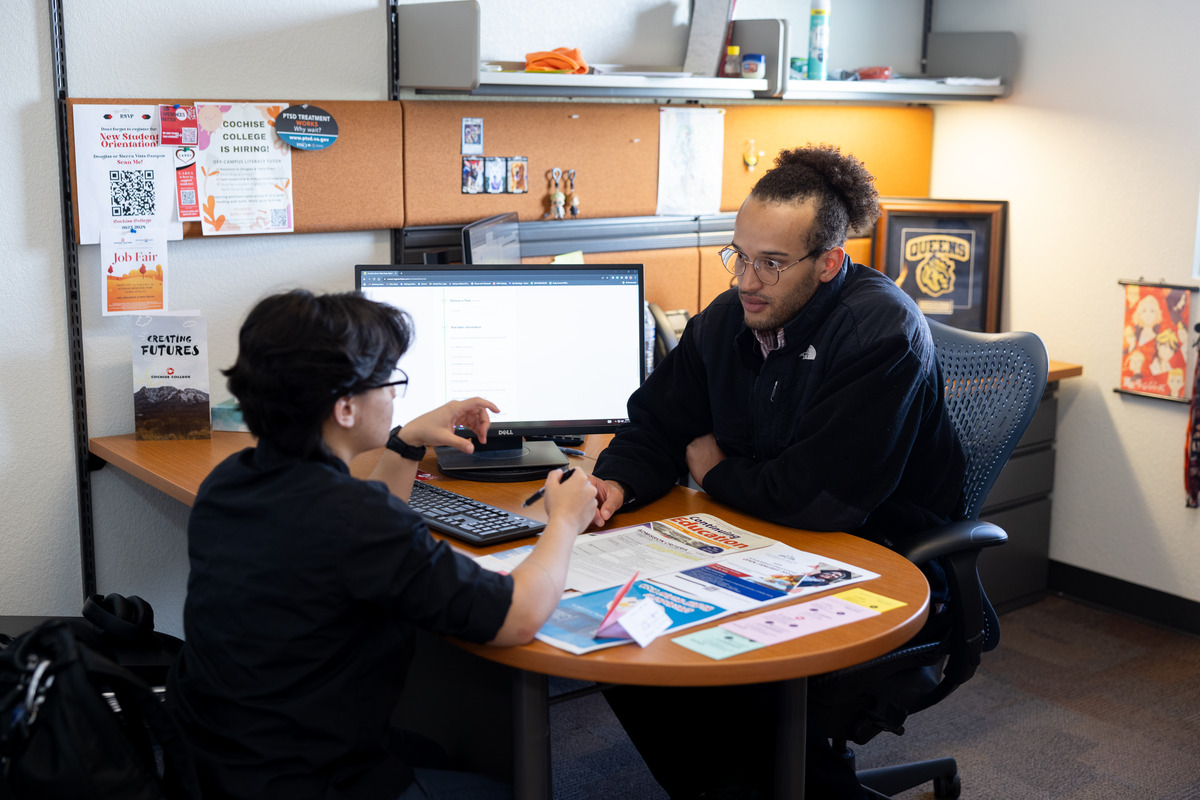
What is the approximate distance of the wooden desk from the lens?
3.97 ft

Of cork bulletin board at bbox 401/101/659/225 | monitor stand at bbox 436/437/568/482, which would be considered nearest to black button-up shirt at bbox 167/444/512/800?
monitor stand at bbox 436/437/568/482

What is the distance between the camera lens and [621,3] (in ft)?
9.18

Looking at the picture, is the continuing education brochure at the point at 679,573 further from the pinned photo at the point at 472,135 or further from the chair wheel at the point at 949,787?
the pinned photo at the point at 472,135

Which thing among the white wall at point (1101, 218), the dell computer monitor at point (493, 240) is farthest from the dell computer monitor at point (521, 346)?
the white wall at point (1101, 218)

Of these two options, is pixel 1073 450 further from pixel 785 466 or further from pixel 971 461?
pixel 785 466

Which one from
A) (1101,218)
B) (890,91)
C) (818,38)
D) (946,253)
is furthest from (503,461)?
(1101,218)

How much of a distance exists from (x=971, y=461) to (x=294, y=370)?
1.30 meters

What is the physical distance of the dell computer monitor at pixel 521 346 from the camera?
6.55 ft

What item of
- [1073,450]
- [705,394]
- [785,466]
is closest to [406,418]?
[705,394]

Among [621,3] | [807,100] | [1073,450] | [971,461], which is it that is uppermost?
[621,3]

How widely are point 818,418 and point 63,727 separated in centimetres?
111

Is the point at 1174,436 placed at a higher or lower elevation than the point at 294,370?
lower

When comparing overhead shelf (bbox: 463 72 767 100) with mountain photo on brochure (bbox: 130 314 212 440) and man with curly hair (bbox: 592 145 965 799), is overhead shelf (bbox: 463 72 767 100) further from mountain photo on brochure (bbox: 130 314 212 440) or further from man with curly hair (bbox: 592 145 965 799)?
mountain photo on brochure (bbox: 130 314 212 440)

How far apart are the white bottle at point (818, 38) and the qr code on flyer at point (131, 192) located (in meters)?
1.75
